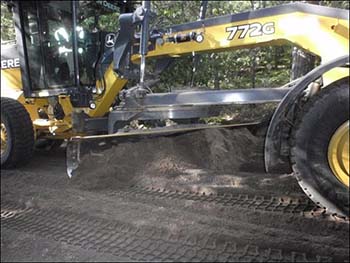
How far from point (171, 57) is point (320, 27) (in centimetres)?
192

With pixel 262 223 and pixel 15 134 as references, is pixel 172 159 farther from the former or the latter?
pixel 15 134

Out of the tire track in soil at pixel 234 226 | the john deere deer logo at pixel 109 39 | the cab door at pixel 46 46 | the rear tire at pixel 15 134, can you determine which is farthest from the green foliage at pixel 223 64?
the tire track in soil at pixel 234 226

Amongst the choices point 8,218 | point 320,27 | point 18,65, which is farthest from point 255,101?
→ point 18,65

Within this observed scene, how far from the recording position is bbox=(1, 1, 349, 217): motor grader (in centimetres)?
311

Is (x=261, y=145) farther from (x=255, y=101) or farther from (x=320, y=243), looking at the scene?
(x=320, y=243)

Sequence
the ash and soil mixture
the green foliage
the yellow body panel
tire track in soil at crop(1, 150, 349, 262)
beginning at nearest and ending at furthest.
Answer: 1. tire track in soil at crop(1, 150, 349, 262)
2. the yellow body panel
3. the ash and soil mixture
4. the green foliage

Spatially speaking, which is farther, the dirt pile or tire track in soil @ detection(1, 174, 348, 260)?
the dirt pile

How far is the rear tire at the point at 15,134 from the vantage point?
5.29m

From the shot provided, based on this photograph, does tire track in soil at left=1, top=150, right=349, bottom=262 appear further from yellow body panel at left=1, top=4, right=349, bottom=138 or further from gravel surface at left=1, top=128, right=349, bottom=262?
yellow body panel at left=1, top=4, right=349, bottom=138

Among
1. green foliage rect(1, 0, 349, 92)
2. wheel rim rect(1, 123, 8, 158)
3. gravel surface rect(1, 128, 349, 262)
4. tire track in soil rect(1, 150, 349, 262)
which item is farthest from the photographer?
green foliage rect(1, 0, 349, 92)

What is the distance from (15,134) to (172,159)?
2.20 metres

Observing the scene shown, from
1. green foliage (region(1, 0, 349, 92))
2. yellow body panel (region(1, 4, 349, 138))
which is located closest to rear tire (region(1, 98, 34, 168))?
yellow body panel (region(1, 4, 349, 138))

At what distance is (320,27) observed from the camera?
138 inches

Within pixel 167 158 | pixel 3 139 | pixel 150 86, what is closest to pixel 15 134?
pixel 3 139
